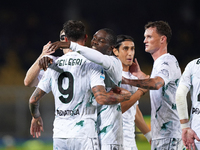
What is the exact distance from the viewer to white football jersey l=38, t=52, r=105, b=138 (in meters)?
3.47

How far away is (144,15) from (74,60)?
17687mm

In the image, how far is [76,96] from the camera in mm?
3496

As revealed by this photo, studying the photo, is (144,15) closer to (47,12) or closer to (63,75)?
(47,12)

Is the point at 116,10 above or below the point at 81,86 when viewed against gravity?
above

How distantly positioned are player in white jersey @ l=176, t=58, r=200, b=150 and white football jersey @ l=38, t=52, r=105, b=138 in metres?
0.96

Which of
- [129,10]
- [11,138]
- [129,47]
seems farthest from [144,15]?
[129,47]

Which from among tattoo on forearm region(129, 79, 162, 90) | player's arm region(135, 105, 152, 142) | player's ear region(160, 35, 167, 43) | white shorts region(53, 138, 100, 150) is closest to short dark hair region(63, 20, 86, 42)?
tattoo on forearm region(129, 79, 162, 90)

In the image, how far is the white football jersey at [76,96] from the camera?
3.47 meters

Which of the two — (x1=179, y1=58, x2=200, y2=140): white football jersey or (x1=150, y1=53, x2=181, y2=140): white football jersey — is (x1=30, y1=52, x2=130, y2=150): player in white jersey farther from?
(x1=150, y1=53, x2=181, y2=140): white football jersey

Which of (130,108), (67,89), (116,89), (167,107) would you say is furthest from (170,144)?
(67,89)

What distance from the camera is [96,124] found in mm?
3598

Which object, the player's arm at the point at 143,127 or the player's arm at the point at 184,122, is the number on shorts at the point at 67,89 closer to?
the player's arm at the point at 184,122

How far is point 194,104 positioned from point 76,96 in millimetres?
1369

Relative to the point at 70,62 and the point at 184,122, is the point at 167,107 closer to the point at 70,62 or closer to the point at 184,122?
the point at 184,122
